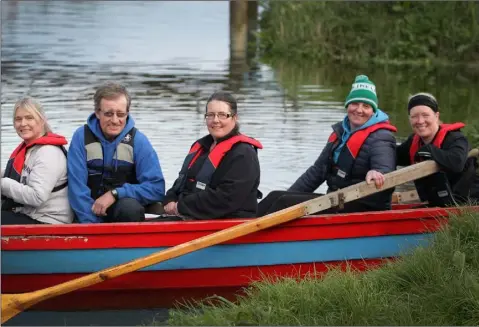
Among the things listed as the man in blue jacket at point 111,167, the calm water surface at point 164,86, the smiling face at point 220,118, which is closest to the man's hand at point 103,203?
the man in blue jacket at point 111,167

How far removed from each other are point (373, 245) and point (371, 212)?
0.74 ft

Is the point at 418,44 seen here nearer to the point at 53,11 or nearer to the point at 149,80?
the point at 149,80

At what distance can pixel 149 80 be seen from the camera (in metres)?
18.2

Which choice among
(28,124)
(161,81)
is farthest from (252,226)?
(161,81)

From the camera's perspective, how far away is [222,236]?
723 centimetres

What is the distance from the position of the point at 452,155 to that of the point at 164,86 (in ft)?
33.7

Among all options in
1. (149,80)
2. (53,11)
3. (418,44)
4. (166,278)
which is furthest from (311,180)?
(53,11)

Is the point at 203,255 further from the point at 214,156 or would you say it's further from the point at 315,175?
the point at 315,175

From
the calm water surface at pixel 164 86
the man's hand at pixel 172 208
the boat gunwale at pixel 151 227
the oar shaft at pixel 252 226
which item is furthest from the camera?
the calm water surface at pixel 164 86

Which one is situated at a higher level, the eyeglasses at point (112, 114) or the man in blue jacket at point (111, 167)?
the eyeglasses at point (112, 114)

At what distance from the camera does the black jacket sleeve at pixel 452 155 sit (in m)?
7.69

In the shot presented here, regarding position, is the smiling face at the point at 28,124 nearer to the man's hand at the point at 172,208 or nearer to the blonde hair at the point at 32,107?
the blonde hair at the point at 32,107

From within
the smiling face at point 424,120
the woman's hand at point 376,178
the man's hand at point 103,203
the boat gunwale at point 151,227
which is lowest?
the boat gunwale at point 151,227

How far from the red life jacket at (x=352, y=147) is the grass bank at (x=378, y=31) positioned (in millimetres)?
11721
